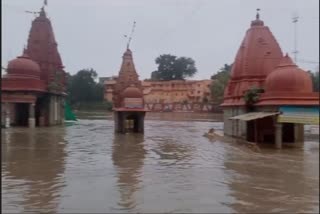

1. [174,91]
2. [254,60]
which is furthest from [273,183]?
[174,91]

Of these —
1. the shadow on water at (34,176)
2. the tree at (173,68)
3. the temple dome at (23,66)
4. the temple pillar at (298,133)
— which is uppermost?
the tree at (173,68)

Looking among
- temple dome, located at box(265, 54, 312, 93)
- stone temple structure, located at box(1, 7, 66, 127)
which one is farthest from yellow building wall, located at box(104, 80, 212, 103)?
temple dome, located at box(265, 54, 312, 93)

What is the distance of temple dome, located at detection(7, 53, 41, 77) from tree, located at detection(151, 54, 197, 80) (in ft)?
180

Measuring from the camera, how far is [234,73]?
23.2 metres

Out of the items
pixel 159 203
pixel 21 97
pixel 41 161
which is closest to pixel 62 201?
pixel 159 203

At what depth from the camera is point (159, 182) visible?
9.70m

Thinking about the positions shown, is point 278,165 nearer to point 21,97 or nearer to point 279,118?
point 279,118

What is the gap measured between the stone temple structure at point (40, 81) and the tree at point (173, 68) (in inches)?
1979

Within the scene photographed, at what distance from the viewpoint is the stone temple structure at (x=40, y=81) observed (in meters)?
30.1

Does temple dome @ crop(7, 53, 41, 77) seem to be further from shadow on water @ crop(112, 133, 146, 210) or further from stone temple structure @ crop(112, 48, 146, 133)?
shadow on water @ crop(112, 133, 146, 210)

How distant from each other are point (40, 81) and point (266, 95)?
19122mm

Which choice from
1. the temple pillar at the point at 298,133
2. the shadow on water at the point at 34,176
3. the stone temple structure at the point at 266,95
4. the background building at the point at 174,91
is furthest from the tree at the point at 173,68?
the shadow on water at the point at 34,176

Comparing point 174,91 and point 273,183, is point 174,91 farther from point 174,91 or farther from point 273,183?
point 273,183

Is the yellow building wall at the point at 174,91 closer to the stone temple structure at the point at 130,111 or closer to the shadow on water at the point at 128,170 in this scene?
the stone temple structure at the point at 130,111
